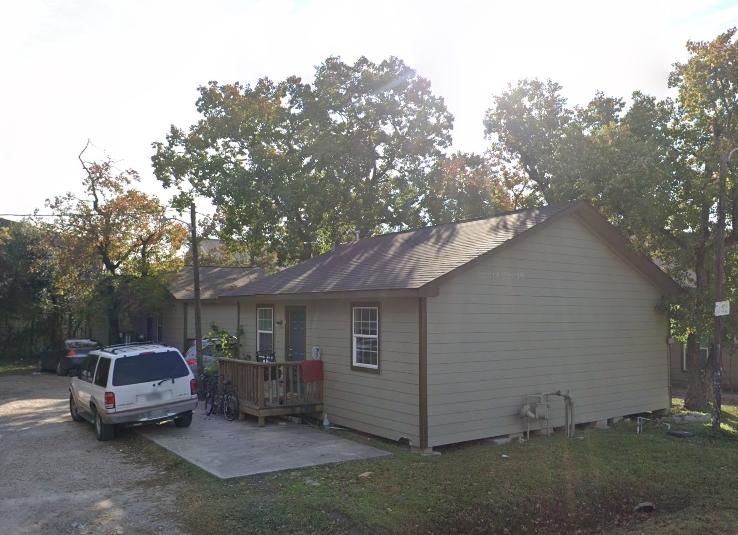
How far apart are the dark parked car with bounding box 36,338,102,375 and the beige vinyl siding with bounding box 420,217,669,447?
55.6ft

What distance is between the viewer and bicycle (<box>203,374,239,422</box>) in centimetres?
1368

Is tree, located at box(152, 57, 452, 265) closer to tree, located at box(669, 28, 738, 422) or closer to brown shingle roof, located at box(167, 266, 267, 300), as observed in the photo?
brown shingle roof, located at box(167, 266, 267, 300)

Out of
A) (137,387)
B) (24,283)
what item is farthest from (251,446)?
(24,283)

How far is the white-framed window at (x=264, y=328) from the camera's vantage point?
52.6 ft

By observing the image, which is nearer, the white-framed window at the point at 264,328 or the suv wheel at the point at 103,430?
the suv wheel at the point at 103,430

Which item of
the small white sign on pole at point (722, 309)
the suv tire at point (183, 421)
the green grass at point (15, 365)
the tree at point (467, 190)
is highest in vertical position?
the tree at point (467, 190)

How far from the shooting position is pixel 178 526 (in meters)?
7.08

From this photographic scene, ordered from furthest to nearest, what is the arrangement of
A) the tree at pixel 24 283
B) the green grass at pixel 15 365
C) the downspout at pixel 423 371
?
1. the tree at pixel 24 283
2. the green grass at pixel 15 365
3. the downspout at pixel 423 371

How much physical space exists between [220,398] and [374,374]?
430 centimetres

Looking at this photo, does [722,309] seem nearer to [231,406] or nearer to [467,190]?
[231,406]

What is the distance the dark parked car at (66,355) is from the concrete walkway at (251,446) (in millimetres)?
12274

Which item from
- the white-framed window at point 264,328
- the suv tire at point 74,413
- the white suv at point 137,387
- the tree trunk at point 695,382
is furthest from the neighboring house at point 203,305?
the tree trunk at point 695,382

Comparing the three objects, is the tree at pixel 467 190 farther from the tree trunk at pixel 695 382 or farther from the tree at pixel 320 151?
the tree trunk at pixel 695 382

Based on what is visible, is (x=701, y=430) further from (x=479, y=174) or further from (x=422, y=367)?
(x=479, y=174)
